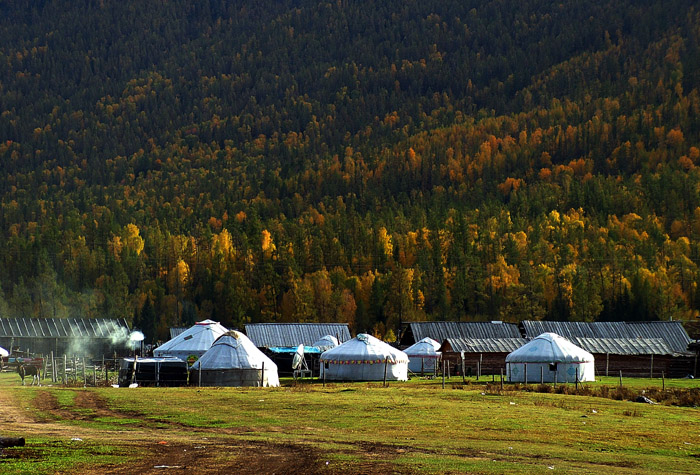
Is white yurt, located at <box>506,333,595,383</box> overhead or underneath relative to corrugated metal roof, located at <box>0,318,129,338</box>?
underneath

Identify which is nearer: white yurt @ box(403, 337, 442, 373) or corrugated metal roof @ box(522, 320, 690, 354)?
white yurt @ box(403, 337, 442, 373)

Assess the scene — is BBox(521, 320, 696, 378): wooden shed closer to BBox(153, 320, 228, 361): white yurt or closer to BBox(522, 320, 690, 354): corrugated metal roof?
BBox(522, 320, 690, 354): corrugated metal roof

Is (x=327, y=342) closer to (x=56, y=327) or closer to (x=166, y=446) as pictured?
(x=56, y=327)

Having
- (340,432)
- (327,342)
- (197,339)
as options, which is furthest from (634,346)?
(340,432)

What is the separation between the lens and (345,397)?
53.9 m

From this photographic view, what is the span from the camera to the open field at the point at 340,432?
2869 centimetres

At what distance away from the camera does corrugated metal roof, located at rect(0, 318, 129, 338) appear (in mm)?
128875

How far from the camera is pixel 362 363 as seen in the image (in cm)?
7769

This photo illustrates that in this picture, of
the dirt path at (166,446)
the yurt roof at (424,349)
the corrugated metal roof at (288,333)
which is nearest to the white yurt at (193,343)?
the corrugated metal roof at (288,333)

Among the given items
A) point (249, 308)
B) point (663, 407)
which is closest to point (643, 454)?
point (663, 407)

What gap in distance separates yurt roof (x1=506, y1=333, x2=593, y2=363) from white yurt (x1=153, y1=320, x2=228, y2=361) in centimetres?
2785

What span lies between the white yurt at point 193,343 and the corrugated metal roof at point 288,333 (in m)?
13.0

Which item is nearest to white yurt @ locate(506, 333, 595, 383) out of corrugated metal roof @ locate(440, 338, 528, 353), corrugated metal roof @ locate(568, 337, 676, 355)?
corrugated metal roof @ locate(440, 338, 528, 353)

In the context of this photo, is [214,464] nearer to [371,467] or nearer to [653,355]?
[371,467]
